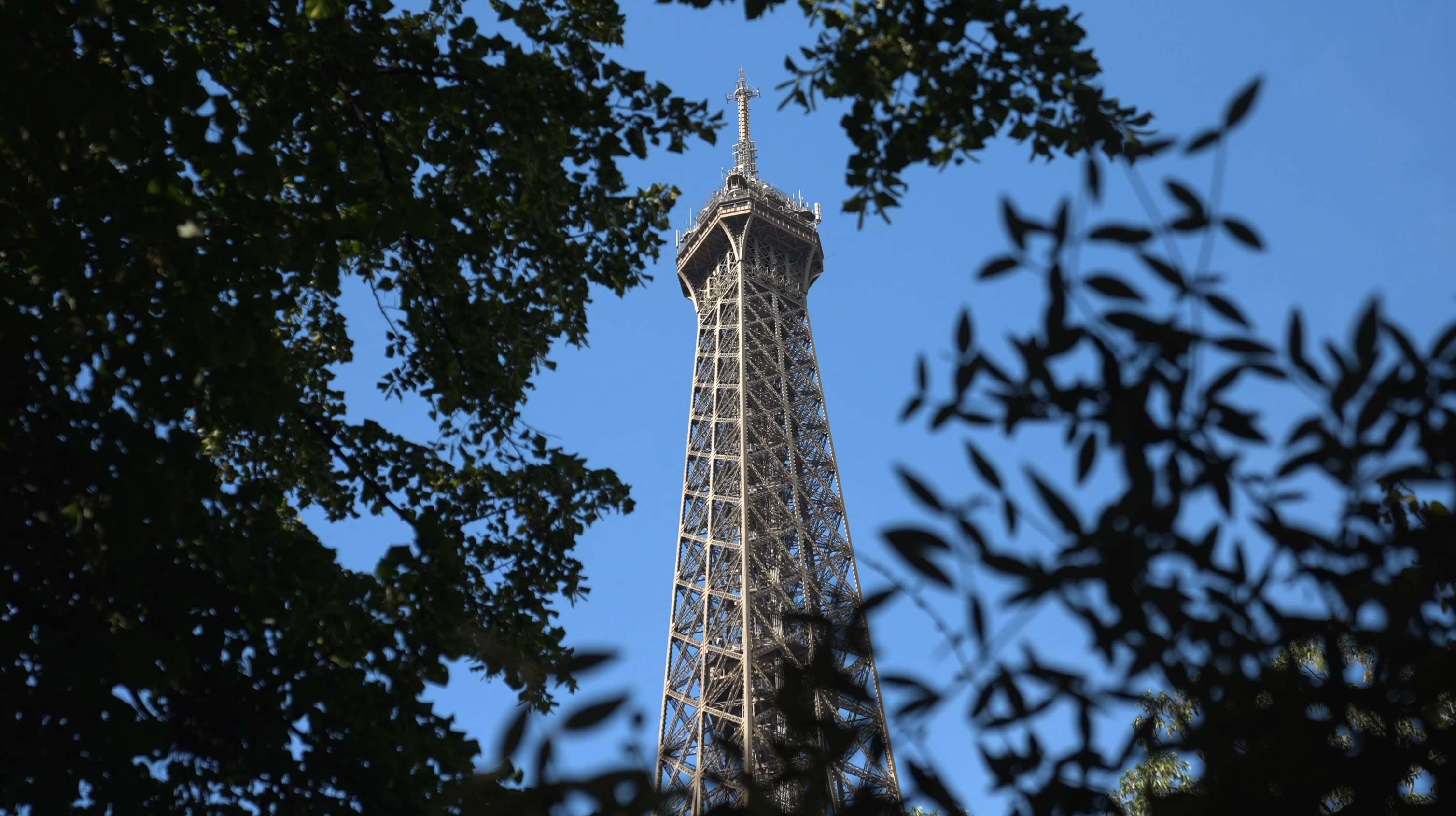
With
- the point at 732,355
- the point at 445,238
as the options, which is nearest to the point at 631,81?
the point at 445,238

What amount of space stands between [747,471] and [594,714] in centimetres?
3650

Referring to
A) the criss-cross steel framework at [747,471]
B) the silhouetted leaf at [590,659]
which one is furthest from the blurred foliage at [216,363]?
the criss-cross steel framework at [747,471]

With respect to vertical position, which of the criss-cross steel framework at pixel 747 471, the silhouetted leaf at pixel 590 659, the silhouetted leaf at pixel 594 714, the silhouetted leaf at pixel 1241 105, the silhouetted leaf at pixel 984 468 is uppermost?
the criss-cross steel framework at pixel 747 471

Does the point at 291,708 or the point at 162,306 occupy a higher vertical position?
the point at 162,306

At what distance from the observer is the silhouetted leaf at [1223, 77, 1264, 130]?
7.40 ft

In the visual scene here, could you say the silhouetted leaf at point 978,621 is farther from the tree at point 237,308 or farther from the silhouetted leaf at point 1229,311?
the tree at point 237,308

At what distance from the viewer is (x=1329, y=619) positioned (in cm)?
225

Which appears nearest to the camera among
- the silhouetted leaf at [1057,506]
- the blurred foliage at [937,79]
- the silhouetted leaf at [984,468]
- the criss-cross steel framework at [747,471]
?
the silhouetted leaf at [1057,506]

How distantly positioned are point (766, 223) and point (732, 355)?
16.3ft

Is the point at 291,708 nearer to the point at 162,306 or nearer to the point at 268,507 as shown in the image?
the point at 268,507

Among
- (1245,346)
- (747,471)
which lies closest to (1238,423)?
(1245,346)

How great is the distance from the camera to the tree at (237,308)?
5445 millimetres

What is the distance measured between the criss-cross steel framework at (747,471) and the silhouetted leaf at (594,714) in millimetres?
27269

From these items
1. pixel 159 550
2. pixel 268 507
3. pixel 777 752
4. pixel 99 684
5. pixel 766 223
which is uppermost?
pixel 766 223
